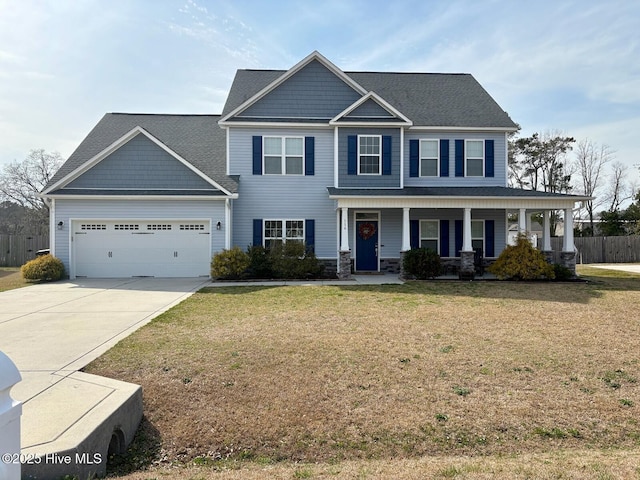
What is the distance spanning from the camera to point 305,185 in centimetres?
1603

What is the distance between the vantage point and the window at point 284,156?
629 inches

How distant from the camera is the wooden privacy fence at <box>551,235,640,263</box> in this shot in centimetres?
2538

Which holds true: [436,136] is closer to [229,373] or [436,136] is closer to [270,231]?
[270,231]

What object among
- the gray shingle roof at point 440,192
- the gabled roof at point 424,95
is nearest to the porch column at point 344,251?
the gray shingle roof at point 440,192

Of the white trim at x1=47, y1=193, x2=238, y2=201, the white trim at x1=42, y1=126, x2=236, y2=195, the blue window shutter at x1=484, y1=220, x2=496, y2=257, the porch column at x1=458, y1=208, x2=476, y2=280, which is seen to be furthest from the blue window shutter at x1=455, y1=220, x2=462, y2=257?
the white trim at x1=42, y1=126, x2=236, y2=195

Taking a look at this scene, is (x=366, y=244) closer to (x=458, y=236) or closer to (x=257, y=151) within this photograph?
(x=458, y=236)

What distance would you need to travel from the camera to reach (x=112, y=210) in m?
14.7

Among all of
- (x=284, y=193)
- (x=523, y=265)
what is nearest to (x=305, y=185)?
(x=284, y=193)

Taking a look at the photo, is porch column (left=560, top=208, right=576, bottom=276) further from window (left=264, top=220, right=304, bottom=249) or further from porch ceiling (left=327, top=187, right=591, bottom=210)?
window (left=264, top=220, right=304, bottom=249)

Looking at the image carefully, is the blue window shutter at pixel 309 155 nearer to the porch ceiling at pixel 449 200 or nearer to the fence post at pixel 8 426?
the porch ceiling at pixel 449 200

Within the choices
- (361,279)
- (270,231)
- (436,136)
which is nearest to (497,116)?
(436,136)

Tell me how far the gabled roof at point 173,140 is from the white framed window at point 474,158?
9994 millimetres

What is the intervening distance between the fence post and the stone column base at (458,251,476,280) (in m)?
14.4

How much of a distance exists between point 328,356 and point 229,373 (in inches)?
55.7
